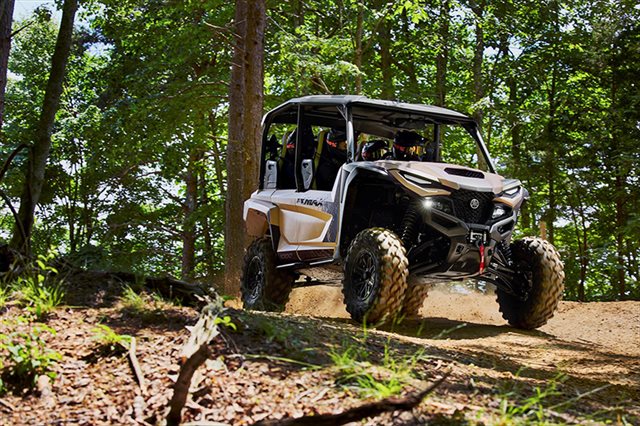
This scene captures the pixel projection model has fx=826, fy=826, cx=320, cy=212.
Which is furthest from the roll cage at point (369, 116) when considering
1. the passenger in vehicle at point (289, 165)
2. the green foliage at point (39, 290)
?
the green foliage at point (39, 290)

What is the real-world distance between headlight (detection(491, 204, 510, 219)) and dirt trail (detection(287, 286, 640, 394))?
133 cm

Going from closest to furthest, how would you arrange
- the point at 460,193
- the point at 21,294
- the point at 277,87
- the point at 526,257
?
the point at 21,294
the point at 460,193
the point at 526,257
the point at 277,87

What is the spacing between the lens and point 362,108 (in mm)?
10031

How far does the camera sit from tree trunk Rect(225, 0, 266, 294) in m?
14.6

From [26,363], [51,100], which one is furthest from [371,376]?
[51,100]

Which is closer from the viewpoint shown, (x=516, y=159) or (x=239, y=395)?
(x=239, y=395)

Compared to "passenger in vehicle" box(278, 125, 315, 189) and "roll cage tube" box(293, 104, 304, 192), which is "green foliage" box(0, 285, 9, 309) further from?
"passenger in vehicle" box(278, 125, 315, 189)

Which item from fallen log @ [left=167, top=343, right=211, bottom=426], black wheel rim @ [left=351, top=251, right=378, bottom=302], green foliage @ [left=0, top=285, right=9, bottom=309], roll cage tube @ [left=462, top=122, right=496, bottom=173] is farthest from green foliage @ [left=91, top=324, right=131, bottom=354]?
roll cage tube @ [left=462, top=122, right=496, bottom=173]

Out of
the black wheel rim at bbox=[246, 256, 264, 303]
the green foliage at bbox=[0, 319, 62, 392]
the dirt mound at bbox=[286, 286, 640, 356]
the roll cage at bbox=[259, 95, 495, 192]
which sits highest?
the roll cage at bbox=[259, 95, 495, 192]

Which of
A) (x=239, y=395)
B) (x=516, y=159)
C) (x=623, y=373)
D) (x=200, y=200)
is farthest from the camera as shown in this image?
(x=200, y=200)

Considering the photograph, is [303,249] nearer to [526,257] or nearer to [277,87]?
[526,257]

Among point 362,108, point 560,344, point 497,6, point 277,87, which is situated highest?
point 497,6

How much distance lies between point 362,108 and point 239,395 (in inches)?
239

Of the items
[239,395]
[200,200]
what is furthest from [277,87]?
[239,395]
